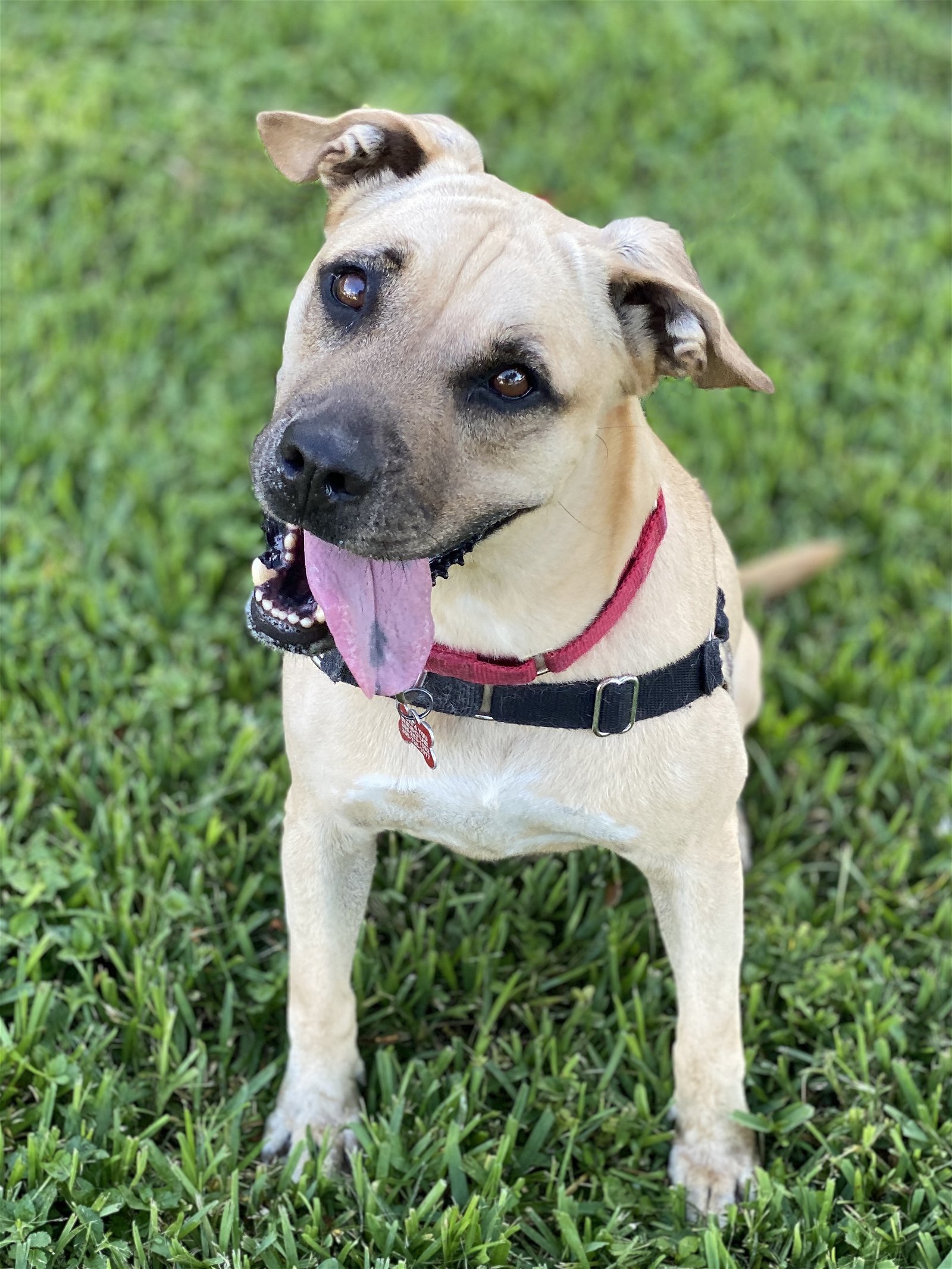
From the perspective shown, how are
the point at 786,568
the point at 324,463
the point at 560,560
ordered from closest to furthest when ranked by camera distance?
1. the point at 324,463
2. the point at 560,560
3. the point at 786,568

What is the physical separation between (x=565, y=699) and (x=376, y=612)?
0.44m

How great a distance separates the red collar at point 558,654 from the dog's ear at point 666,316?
34cm

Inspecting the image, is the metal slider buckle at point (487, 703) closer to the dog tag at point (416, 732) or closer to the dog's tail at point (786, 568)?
the dog tag at point (416, 732)

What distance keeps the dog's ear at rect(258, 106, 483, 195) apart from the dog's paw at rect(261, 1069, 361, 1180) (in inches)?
80.9

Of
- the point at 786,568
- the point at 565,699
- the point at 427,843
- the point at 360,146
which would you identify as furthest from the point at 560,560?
the point at 786,568

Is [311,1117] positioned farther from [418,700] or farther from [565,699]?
[565,699]

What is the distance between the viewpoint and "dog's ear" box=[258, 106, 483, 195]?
9.04 feet

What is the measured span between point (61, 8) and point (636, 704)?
564 centimetres

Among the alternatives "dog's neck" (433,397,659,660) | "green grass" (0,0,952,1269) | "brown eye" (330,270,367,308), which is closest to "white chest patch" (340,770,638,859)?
"dog's neck" (433,397,659,660)

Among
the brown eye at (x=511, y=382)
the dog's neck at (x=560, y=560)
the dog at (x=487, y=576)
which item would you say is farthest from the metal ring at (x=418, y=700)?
the brown eye at (x=511, y=382)

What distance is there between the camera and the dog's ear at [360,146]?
9.04ft

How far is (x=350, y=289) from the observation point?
8.36 ft

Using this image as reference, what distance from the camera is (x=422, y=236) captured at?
251cm

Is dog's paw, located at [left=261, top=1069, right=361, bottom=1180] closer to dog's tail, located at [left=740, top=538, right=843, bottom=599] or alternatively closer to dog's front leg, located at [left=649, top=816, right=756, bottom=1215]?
dog's front leg, located at [left=649, top=816, right=756, bottom=1215]
